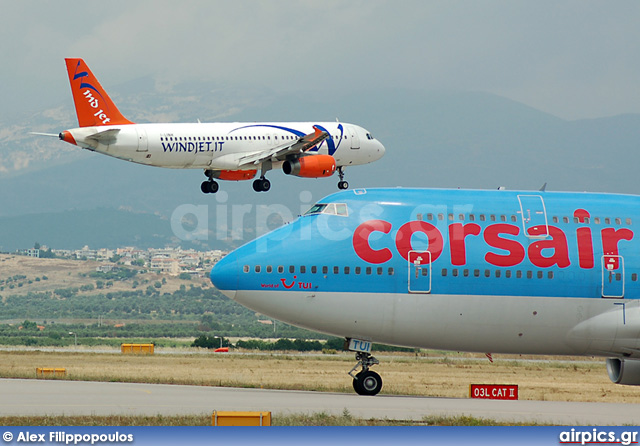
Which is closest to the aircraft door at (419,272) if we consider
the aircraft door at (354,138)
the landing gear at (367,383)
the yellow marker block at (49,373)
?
the landing gear at (367,383)

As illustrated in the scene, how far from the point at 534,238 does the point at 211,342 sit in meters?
61.0

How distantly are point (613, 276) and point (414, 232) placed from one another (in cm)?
647

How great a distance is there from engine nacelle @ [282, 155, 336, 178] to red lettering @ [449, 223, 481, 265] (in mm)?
38833

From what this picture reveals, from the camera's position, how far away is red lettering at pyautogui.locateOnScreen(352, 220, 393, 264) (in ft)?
105

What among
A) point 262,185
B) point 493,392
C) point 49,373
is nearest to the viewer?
point 493,392

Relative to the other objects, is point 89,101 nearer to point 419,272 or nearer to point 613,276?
point 419,272

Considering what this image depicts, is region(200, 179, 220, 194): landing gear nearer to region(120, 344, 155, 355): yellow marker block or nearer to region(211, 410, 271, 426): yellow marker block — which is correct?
region(120, 344, 155, 355): yellow marker block

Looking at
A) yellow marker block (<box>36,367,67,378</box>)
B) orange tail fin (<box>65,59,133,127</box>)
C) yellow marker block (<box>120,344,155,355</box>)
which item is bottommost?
yellow marker block (<box>36,367,67,378</box>)

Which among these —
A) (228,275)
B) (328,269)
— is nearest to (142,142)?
(228,275)

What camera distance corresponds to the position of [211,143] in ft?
254

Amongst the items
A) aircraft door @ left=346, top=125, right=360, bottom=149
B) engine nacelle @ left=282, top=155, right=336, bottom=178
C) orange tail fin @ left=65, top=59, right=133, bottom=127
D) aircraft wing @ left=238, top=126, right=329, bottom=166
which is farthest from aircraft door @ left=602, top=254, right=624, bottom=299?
orange tail fin @ left=65, top=59, right=133, bottom=127

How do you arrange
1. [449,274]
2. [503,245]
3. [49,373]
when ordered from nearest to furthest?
[449,274] → [503,245] → [49,373]

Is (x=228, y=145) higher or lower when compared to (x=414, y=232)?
higher

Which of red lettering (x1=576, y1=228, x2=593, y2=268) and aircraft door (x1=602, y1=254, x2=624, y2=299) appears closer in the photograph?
red lettering (x1=576, y1=228, x2=593, y2=268)
